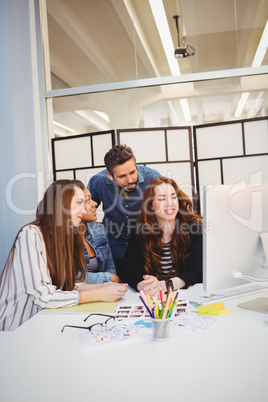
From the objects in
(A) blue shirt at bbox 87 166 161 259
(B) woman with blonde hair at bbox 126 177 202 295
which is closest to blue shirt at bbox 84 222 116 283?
(B) woman with blonde hair at bbox 126 177 202 295

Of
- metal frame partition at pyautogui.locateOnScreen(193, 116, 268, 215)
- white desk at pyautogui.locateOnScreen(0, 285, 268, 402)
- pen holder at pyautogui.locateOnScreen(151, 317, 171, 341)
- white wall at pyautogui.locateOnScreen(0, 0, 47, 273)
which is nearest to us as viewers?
white desk at pyautogui.locateOnScreen(0, 285, 268, 402)

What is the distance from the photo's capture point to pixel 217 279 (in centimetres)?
131

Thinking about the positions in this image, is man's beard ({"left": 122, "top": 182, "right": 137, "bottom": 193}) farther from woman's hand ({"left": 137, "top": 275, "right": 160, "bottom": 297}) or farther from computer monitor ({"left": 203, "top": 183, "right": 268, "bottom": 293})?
computer monitor ({"left": 203, "top": 183, "right": 268, "bottom": 293})

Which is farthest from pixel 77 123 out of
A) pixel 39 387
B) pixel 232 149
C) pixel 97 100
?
pixel 39 387

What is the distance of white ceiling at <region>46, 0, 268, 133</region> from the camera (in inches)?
137

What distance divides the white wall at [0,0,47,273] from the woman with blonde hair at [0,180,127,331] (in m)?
1.38

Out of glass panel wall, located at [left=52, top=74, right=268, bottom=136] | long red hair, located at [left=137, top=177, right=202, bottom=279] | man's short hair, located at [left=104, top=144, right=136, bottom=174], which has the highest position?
glass panel wall, located at [left=52, top=74, right=268, bottom=136]

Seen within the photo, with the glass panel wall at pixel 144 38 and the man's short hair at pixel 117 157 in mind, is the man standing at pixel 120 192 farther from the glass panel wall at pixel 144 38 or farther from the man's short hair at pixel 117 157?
the glass panel wall at pixel 144 38

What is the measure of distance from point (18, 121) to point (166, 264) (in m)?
2.04

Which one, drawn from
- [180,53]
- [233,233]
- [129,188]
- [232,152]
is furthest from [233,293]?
[180,53]

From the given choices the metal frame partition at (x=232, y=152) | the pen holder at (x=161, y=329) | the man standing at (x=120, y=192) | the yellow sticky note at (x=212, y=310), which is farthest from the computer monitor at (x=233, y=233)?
the metal frame partition at (x=232, y=152)

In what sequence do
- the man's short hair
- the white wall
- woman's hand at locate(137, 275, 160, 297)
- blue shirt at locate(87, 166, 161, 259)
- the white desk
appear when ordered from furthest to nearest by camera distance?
the white wall, blue shirt at locate(87, 166, 161, 259), the man's short hair, woman's hand at locate(137, 275, 160, 297), the white desk

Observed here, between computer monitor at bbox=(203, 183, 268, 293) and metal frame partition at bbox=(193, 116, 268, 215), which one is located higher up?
metal frame partition at bbox=(193, 116, 268, 215)

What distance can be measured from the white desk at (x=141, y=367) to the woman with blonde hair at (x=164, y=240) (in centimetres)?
79
